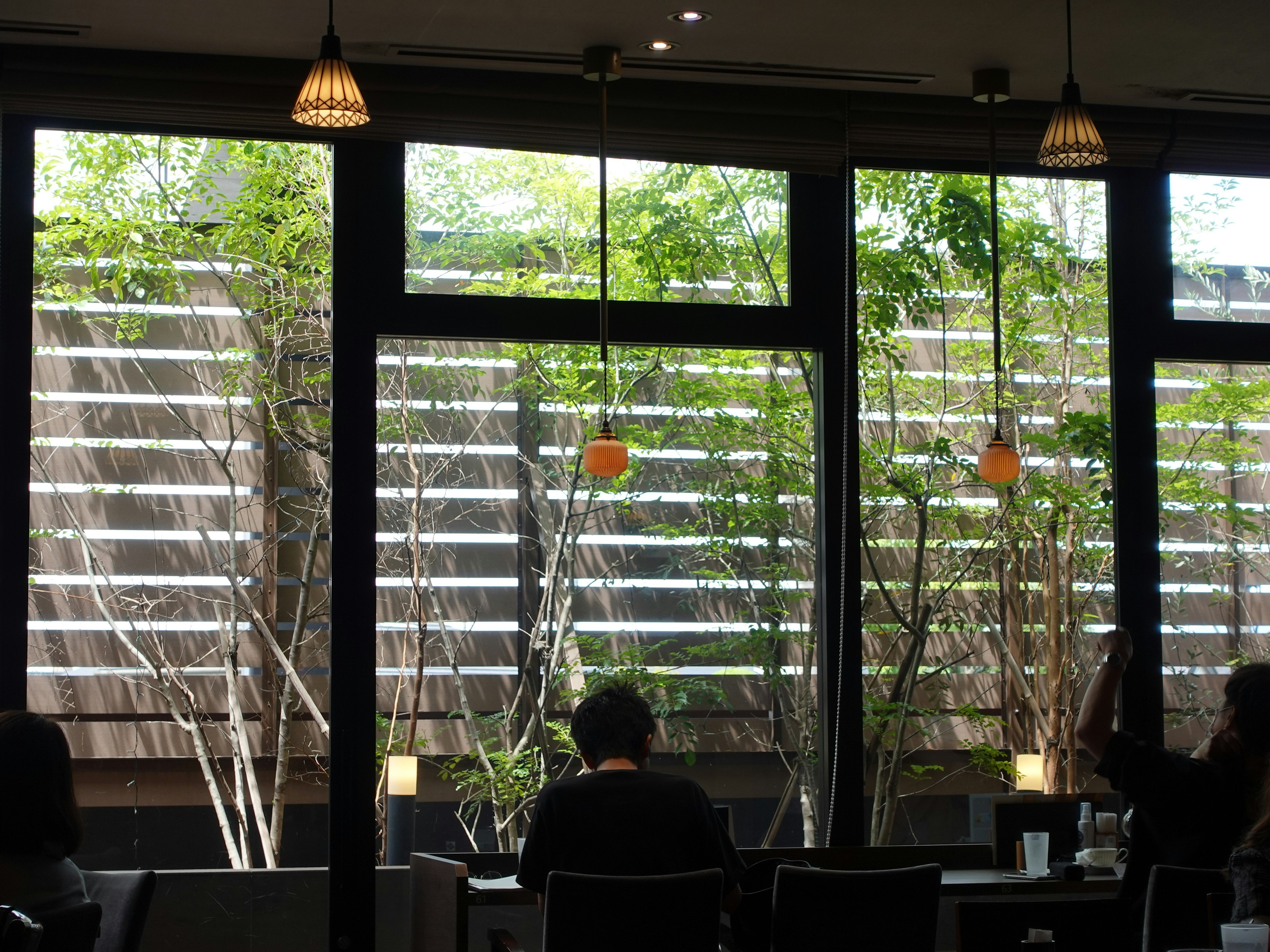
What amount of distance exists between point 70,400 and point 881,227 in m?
2.85

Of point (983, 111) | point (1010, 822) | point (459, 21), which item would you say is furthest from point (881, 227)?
point (1010, 822)

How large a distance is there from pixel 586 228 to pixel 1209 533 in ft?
8.70

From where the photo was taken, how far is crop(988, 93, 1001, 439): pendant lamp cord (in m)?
4.47

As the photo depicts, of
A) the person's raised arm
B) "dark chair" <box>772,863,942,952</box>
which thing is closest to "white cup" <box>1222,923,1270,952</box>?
the person's raised arm

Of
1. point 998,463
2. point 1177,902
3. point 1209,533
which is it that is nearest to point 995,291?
point 998,463

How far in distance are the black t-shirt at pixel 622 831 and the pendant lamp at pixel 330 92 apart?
1699 mm

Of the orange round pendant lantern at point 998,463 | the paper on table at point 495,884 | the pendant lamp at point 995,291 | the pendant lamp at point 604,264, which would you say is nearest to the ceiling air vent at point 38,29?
the pendant lamp at point 604,264

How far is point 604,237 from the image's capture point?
14.2 ft

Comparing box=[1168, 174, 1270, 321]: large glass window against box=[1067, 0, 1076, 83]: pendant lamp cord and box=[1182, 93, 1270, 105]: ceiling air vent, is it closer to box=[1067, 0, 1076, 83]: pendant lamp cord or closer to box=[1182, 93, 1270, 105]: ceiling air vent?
box=[1182, 93, 1270, 105]: ceiling air vent

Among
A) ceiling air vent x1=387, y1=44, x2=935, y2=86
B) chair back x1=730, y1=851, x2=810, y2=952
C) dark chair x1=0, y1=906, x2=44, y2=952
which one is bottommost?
chair back x1=730, y1=851, x2=810, y2=952

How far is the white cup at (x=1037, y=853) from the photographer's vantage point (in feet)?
13.4

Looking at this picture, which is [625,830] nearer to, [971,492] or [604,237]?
[604,237]

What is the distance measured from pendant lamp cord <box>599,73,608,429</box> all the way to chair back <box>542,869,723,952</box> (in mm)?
1600

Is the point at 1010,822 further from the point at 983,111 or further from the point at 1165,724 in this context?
the point at 983,111
